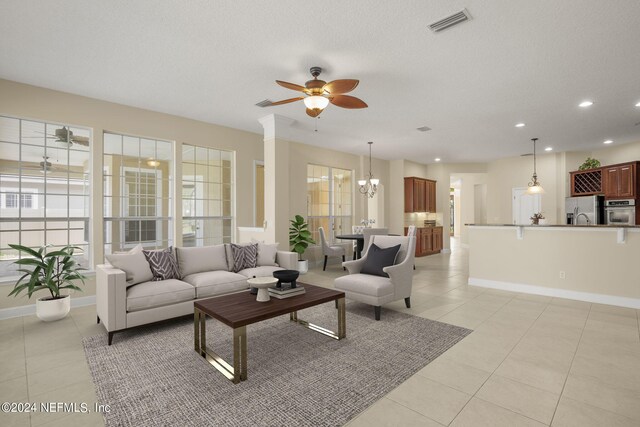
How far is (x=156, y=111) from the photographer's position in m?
5.14

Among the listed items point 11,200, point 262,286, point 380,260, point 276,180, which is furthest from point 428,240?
point 11,200

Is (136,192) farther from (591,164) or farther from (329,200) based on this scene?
(591,164)

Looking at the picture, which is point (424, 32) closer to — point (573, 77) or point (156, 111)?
point (573, 77)

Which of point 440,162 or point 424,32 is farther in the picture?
point 440,162

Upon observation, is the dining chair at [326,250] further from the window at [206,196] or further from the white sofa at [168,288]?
the white sofa at [168,288]

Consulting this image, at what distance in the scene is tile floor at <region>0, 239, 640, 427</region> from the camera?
6.47ft

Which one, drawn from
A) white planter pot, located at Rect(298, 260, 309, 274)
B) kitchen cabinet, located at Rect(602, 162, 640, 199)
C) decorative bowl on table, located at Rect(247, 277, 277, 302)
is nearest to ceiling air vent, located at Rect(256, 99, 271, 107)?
decorative bowl on table, located at Rect(247, 277, 277, 302)

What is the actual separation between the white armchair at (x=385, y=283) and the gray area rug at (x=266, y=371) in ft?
0.87

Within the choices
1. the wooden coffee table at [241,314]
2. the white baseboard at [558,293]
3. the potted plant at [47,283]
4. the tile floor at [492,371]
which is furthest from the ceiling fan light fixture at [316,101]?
the white baseboard at [558,293]

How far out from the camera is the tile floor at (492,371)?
197 cm

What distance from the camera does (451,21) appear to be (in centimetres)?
271

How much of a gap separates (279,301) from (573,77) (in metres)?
4.28

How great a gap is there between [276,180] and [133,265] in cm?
274

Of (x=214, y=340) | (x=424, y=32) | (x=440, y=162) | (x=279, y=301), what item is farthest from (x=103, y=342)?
(x=440, y=162)
